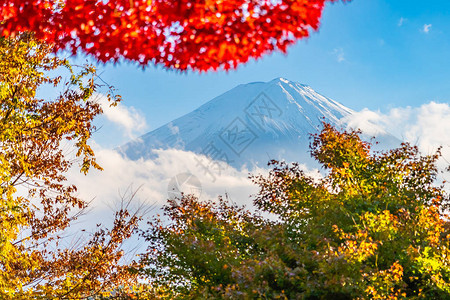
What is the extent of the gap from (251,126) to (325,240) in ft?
432

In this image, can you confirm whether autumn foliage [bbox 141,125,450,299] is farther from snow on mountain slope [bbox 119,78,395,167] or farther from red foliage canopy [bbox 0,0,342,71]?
snow on mountain slope [bbox 119,78,395,167]

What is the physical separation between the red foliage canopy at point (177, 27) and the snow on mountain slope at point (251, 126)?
99050mm

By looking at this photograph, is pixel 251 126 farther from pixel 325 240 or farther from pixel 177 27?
pixel 177 27

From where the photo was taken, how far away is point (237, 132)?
114 meters

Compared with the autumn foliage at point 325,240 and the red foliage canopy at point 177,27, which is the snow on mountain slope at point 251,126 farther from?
the red foliage canopy at point 177,27

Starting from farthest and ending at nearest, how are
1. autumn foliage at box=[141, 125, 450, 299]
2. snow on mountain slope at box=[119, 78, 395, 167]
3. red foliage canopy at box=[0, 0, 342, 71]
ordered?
1. snow on mountain slope at box=[119, 78, 395, 167]
2. autumn foliage at box=[141, 125, 450, 299]
3. red foliage canopy at box=[0, 0, 342, 71]

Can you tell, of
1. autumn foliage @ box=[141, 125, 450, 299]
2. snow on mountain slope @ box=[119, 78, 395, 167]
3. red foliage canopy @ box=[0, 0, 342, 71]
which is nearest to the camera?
→ red foliage canopy @ box=[0, 0, 342, 71]

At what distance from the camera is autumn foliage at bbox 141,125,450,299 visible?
7008mm

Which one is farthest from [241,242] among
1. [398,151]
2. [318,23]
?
[318,23]

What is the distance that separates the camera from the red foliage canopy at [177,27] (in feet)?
10.2

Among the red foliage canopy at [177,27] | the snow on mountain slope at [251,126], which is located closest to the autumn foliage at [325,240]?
the red foliage canopy at [177,27]

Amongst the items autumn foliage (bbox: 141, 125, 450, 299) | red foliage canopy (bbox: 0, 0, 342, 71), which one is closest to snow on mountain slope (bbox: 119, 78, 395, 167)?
autumn foliage (bbox: 141, 125, 450, 299)

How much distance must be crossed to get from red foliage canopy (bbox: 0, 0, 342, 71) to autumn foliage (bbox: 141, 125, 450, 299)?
176 inches

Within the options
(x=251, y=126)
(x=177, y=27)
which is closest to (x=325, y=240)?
(x=177, y=27)
